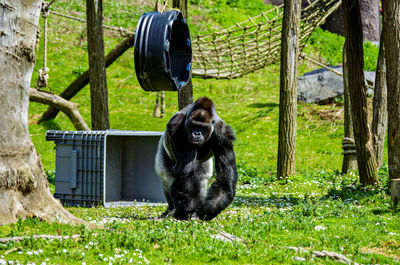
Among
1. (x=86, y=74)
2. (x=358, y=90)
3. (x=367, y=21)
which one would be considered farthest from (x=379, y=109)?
(x=367, y=21)

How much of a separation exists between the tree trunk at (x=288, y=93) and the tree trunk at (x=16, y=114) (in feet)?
17.4

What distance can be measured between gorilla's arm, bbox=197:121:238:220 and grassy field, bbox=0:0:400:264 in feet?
0.58

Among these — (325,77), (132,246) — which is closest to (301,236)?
(132,246)

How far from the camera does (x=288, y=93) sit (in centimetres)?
878

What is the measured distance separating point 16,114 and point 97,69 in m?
4.69

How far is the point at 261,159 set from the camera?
1120 centimetres

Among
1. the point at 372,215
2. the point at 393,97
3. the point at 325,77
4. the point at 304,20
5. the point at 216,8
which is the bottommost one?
the point at 372,215

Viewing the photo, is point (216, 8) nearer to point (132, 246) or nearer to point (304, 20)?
point (304, 20)

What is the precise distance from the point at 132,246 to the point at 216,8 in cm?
1876

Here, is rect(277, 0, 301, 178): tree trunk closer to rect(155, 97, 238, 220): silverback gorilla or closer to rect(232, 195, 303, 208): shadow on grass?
rect(232, 195, 303, 208): shadow on grass

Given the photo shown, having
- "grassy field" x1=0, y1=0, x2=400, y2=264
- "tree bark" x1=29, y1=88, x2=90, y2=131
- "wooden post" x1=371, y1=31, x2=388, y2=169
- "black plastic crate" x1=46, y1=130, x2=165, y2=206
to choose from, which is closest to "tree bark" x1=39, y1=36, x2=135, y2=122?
"tree bark" x1=29, y1=88, x2=90, y2=131

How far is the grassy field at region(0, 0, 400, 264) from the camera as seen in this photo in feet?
11.6

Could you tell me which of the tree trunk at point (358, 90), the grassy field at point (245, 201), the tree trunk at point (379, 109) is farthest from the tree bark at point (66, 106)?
the tree trunk at point (379, 109)

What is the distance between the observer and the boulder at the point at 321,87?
14562 millimetres
